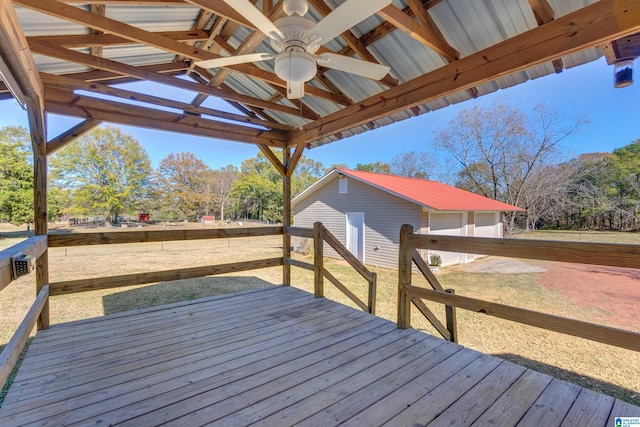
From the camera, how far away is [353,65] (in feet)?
7.11

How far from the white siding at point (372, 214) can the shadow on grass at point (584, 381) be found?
564cm

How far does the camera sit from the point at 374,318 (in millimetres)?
3033

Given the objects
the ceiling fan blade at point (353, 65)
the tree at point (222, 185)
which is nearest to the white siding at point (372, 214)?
the ceiling fan blade at point (353, 65)

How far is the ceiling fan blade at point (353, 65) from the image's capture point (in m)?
2.08

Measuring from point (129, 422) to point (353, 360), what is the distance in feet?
4.78

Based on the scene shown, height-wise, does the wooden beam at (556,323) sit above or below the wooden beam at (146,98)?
below

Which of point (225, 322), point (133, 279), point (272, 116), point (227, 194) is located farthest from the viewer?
point (227, 194)

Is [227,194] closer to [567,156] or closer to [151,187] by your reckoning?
[151,187]

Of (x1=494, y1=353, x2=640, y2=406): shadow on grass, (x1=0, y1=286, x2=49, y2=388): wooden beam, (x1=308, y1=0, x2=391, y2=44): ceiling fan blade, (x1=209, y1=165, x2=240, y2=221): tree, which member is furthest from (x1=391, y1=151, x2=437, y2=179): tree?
(x1=0, y1=286, x2=49, y2=388): wooden beam

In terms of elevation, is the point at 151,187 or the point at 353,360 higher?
the point at 151,187

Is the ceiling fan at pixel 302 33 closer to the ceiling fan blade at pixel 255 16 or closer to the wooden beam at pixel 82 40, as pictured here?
the ceiling fan blade at pixel 255 16

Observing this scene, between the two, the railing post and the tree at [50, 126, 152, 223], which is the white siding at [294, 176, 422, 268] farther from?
the tree at [50, 126, 152, 223]

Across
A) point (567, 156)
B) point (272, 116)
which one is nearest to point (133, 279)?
point (272, 116)

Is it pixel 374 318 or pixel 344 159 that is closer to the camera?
pixel 374 318
